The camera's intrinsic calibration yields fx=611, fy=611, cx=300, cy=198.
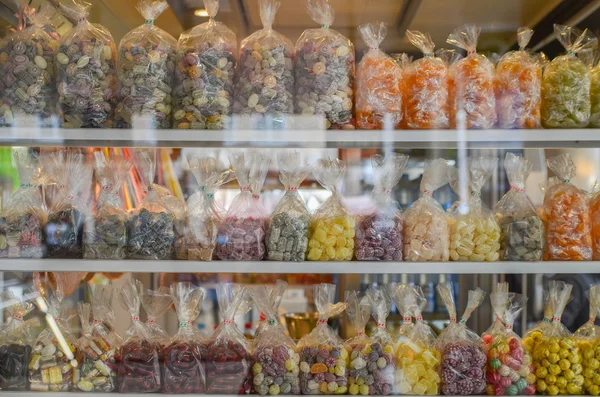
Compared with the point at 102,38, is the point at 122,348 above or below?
below

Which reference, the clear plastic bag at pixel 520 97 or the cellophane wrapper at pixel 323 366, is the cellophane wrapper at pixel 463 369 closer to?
the cellophane wrapper at pixel 323 366

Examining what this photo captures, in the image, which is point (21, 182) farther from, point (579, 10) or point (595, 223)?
point (579, 10)

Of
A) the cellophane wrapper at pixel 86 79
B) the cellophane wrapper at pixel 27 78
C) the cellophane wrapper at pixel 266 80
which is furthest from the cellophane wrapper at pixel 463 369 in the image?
the cellophane wrapper at pixel 27 78

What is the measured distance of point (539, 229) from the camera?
1.63 meters

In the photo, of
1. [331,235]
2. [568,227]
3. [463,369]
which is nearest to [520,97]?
[568,227]

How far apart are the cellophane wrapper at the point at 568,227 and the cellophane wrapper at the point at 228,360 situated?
2.85 feet

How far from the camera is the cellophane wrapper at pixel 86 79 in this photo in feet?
5.27

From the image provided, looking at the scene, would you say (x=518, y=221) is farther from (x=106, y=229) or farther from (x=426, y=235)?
(x=106, y=229)

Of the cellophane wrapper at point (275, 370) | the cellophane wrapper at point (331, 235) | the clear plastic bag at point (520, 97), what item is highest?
the clear plastic bag at point (520, 97)

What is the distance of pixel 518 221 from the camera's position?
1648mm

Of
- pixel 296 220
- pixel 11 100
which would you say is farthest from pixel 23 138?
pixel 296 220

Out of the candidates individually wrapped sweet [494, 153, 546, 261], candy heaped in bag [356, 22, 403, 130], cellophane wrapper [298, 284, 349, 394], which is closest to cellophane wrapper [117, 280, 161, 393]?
cellophane wrapper [298, 284, 349, 394]

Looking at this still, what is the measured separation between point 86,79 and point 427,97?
903mm

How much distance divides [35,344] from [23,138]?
0.56 m
